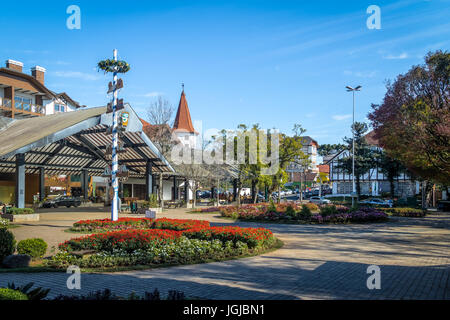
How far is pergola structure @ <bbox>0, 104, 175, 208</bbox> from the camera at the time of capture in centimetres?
2344

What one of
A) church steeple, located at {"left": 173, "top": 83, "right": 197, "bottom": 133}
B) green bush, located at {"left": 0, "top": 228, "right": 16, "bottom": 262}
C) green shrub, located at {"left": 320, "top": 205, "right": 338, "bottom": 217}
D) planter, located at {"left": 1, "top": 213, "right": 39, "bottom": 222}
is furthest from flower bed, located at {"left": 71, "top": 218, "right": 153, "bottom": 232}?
church steeple, located at {"left": 173, "top": 83, "right": 197, "bottom": 133}

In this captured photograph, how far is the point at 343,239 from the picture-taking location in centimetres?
1463

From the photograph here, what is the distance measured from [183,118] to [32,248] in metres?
63.1

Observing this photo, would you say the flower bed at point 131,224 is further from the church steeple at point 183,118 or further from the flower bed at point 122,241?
the church steeple at point 183,118

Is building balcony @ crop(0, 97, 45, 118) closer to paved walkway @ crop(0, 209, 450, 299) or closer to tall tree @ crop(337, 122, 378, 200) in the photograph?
paved walkway @ crop(0, 209, 450, 299)

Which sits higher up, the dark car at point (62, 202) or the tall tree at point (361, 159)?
the tall tree at point (361, 159)

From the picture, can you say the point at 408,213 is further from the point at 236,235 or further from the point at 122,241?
the point at 122,241

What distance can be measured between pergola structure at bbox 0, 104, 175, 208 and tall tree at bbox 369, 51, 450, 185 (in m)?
18.3

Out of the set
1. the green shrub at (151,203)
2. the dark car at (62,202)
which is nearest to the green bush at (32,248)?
the green shrub at (151,203)

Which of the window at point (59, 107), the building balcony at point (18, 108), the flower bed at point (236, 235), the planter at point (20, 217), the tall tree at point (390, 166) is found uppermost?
the window at point (59, 107)

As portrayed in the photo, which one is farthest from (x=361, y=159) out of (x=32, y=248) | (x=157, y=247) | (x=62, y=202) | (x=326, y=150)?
(x=326, y=150)

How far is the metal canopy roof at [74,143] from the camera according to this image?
24109 millimetres

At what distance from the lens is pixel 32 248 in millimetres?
10375
